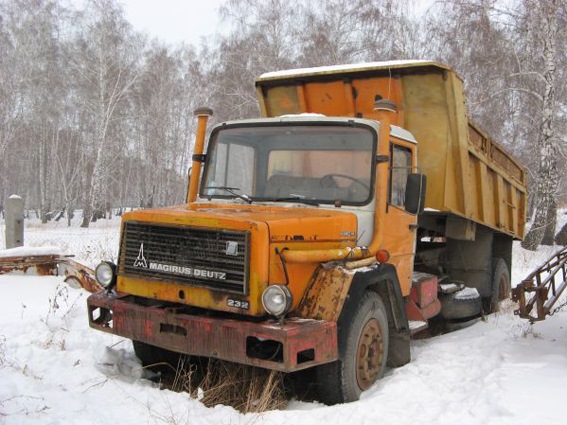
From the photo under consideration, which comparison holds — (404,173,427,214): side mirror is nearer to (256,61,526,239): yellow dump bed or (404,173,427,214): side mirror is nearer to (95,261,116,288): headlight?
(256,61,526,239): yellow dump bed

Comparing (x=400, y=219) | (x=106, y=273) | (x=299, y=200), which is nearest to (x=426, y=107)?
(x=400, y=219)

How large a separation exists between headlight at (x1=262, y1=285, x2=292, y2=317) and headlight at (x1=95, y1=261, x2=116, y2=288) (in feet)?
5.10

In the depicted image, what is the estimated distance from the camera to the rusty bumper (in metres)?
3.58

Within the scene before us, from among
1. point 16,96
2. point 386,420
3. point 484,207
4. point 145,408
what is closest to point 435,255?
point 484,207

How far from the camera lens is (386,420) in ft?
11.8

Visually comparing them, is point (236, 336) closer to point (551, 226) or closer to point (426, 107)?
point (426, 107)

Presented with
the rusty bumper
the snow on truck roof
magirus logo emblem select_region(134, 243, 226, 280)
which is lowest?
the rusty bumper

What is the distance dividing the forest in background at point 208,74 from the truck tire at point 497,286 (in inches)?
273

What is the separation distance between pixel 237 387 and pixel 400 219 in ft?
7.01

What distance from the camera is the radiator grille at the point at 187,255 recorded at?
3789 mm

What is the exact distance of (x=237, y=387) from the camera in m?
4.32

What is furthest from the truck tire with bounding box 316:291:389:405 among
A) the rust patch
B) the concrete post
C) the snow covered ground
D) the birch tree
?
the birch tree

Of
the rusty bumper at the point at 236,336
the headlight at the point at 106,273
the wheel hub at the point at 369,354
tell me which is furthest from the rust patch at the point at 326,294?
the headlight at the point at 106,273

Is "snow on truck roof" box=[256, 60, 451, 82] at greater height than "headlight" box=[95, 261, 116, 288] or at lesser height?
greater
